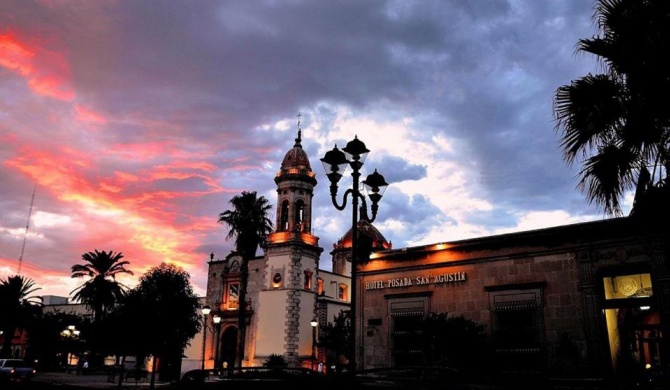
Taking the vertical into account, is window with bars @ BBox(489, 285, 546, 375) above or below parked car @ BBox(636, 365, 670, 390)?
above

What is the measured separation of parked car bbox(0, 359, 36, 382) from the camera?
29.1m

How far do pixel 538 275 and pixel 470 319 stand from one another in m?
2.95

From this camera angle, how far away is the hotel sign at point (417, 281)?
20.6m

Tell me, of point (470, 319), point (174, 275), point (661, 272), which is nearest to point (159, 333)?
point (174, 275)

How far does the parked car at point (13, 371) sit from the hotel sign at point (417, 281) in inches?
826

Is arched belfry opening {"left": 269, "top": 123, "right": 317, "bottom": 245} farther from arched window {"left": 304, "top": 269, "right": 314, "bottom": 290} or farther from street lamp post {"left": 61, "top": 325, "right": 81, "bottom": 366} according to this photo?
street lamp post {"left": 61, "top": 325, "right": 81, "bottom": 366}

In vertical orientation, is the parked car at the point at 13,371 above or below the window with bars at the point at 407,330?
below

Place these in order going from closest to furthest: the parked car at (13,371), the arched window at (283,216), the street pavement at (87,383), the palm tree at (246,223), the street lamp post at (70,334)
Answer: the street pavement at (87,383) < the parked car at (13,371) < the palm tree at (246,223) < the arched window at (283,216) < the street lamp post at (70,334)

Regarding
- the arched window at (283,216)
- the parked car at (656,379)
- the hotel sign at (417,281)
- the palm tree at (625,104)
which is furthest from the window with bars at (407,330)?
the arched window at (283,216)

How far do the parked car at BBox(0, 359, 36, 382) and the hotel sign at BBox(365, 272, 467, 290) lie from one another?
2098 cm

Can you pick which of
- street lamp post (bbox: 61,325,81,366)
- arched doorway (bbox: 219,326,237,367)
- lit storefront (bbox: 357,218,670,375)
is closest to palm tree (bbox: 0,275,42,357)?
street lamp post (bbox: 61,325,81,366)

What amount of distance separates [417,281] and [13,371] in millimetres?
23586

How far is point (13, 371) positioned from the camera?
29516 mm

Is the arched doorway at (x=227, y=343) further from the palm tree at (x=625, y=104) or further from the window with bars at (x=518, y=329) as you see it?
the palm tree at (x=625, y=104)
